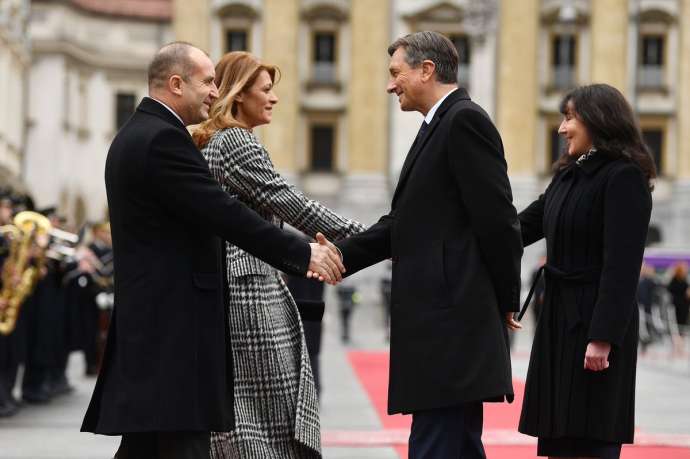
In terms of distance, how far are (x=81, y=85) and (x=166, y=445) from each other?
174ft

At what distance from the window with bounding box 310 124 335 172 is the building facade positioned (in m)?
9.64

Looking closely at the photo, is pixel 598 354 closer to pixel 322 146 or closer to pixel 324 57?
pixel 322 146

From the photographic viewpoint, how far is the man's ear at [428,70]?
611 centimetres

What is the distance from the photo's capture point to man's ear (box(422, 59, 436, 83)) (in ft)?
20.0

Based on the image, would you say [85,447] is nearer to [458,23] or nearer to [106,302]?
[106,302]

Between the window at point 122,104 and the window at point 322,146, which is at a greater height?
the window at point 122,104

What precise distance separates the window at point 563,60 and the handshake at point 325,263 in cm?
4591

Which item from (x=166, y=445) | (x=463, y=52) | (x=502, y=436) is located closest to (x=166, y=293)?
(x=166, y=445)

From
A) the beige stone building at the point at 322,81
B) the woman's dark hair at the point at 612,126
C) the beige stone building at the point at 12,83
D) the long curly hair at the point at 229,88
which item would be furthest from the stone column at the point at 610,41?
the long curly hair at the point at 229,88

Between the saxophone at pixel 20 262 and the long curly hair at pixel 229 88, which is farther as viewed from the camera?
the saxophone at pixel 20 262

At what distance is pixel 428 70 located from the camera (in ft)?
20.1

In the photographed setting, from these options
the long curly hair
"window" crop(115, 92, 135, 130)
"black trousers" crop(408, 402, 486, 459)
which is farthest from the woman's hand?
"window" crop(115, 92, 135, 130)

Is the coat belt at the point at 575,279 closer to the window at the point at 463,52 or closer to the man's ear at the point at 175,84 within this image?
the man's ear at the point at 175,84

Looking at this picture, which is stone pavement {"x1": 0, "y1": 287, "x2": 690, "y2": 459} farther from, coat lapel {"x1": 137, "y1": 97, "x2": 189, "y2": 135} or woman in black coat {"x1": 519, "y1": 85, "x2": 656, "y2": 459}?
coat lapel {"x1": 137, "y1": 97, "x2": 189, "y2": 135}
